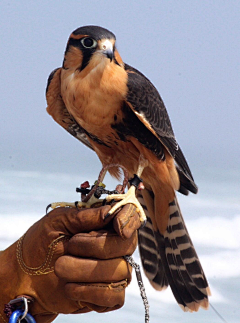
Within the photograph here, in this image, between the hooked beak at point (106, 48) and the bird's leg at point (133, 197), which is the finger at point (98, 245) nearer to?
the bird's leg at point (133, 197)

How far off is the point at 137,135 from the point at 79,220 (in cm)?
74

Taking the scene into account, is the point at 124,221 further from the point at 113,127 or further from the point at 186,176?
the point at 186,176

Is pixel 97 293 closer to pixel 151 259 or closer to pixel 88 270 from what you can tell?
pixel 88 270

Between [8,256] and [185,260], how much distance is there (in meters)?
1.35

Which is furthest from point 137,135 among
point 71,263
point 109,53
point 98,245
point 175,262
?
point 175,262

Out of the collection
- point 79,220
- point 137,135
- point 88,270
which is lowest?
point 88,270

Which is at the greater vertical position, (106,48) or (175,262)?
(106,48)

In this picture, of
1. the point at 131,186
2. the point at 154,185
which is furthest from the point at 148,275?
the point at 131,186

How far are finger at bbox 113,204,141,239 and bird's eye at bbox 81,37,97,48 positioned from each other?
982 mm

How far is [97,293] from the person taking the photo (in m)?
2.17

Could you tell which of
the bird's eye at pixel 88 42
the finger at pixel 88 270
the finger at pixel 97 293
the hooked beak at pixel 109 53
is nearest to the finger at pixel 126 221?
the finger at pixel 88 270

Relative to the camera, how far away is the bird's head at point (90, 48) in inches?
100

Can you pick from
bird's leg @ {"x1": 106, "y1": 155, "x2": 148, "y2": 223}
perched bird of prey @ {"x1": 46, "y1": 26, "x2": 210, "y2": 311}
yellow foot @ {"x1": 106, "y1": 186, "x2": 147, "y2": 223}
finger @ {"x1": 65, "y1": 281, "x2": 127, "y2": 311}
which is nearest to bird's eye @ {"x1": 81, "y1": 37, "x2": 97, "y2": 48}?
perched bird of prey @ {"x1": 46, "y1": 26, "x2": 210, "y2": 311}

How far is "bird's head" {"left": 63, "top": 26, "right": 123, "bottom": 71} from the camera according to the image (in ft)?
8.36
